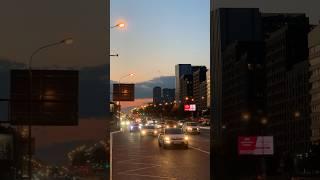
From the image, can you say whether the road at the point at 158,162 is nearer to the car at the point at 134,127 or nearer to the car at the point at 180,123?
the car at the point at 180,123

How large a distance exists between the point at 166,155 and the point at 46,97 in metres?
10.8

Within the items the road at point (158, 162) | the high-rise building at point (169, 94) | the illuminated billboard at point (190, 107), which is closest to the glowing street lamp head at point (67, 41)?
the road at point (158, 162)

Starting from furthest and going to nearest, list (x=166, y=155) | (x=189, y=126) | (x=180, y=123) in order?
(x=189, y=126) → (x=180, y=123) → (x=166, y=155)

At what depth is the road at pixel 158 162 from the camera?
61.2 feet

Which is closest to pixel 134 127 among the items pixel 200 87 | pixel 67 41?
pixel 200 87

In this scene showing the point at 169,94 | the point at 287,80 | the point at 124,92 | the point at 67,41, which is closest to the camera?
Answer: the point at 67,41

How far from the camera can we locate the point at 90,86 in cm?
1462

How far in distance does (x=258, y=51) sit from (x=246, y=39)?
49 cm

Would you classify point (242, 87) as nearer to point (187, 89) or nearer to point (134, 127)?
point (187, 89)

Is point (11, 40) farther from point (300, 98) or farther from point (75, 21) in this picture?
point (300, 98)

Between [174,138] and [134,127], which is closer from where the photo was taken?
[174,138]

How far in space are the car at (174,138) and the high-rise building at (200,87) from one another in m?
6.28

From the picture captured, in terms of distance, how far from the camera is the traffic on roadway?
19.0 m

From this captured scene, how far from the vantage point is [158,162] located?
22.1 m
